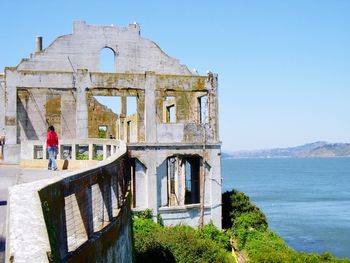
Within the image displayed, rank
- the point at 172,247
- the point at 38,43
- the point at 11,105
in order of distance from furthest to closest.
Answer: the point at 38,43, the point at 11,105, the point at 172,247

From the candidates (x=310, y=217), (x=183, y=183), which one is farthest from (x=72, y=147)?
(x=310, y=217)

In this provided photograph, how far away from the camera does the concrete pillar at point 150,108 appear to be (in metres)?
30.8

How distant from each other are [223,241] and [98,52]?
44.9ft

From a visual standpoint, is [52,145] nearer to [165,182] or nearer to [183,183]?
[165,182]

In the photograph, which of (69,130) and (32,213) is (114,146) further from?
(32,213)

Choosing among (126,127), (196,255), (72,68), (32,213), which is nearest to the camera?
(32,213)

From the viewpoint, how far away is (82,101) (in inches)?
1206

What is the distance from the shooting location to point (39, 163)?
23.0 m

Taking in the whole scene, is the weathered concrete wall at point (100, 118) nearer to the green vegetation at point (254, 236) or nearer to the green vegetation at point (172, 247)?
the green vegetation at point (254, 236)

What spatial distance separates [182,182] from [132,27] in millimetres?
10320

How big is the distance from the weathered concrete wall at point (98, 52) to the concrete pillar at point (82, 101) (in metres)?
3.56

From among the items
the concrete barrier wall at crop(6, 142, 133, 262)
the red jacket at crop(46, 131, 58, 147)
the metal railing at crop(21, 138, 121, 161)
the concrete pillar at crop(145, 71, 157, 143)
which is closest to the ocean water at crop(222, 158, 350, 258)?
the concrete pillar at crop(145, 71, 157, 143)

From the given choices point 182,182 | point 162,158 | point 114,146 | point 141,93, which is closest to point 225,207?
point 182,182

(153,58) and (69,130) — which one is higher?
(153,58)
